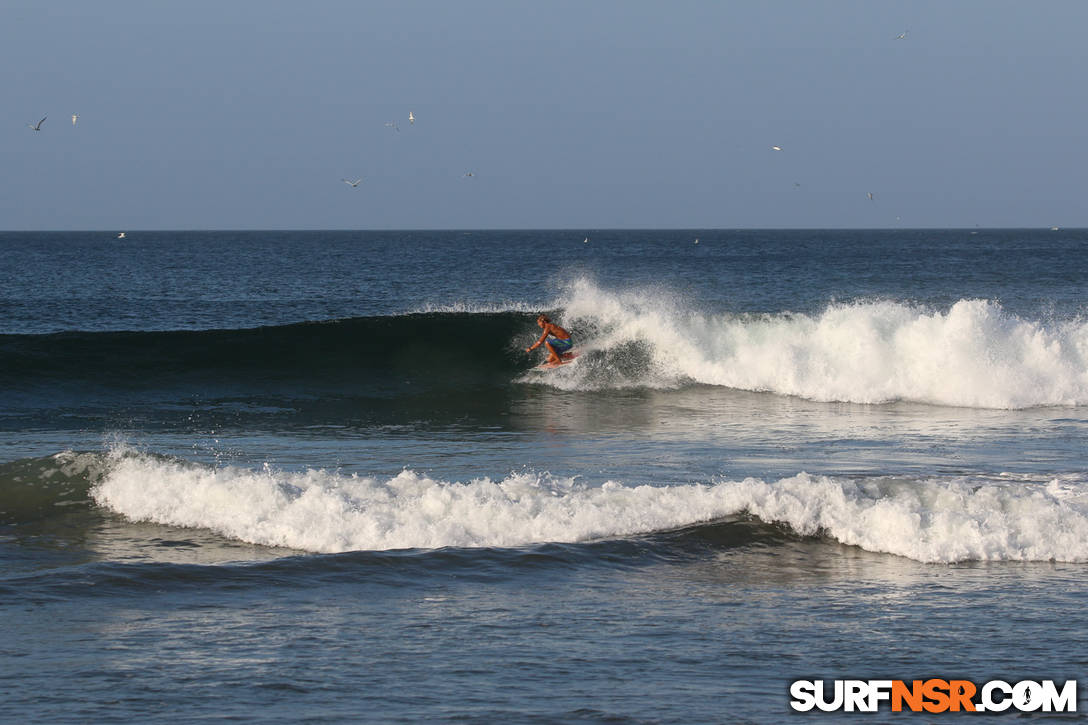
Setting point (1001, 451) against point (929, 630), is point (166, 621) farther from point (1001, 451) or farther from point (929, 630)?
point (1001, 451)

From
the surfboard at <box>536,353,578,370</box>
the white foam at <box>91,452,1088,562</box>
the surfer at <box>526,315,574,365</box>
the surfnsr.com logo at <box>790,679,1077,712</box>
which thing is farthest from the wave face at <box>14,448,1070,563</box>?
the surfboard at <box>536,353,578,370</box>

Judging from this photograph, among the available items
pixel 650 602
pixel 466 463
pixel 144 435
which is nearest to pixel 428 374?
pixel 144 435

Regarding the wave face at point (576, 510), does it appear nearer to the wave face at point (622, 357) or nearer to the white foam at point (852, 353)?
the white foam at point (852, 353)

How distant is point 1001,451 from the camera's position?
13203mm

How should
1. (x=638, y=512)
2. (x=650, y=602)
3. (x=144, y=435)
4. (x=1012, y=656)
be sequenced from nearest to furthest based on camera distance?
1. (x=1012, y=656)
2. (x=650, y=602)
3. (x=638, y=512)
4. (x=144, y=435)

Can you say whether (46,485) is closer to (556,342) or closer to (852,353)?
(556,342)

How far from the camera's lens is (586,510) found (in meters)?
9.86

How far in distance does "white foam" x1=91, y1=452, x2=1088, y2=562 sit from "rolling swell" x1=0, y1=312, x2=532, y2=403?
9139 mm

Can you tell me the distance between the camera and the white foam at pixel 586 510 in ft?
30.6

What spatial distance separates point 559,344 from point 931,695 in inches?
604

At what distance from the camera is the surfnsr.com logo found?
595 centimetres

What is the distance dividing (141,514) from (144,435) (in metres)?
4.80

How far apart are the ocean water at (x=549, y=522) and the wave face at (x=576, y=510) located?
34 mm

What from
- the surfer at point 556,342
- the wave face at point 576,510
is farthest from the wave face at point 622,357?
the wave face at point 576,510
